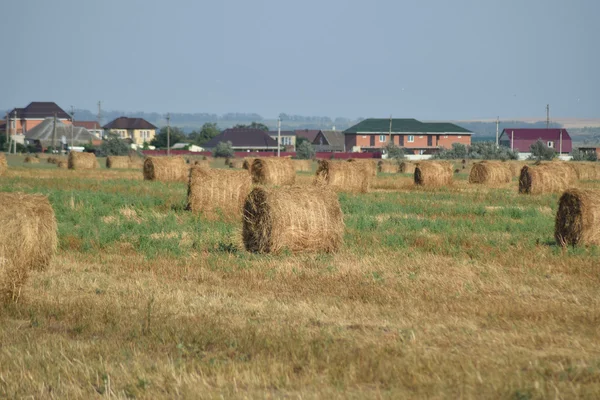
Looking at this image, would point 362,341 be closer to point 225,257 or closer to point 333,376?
point 333,376

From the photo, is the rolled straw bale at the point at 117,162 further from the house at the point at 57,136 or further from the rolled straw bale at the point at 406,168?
the house at the point at 57,136

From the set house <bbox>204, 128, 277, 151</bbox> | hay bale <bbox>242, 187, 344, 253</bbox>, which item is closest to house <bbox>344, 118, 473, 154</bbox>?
house <bbox>204, 128, 277, 151</bbox>

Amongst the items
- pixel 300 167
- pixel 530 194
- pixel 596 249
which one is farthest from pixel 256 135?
pixel 596 249

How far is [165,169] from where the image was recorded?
38.1m

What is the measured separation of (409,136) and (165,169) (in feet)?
309

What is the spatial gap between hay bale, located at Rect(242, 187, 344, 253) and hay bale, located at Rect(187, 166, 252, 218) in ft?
19.3

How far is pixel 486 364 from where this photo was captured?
8688 millimetres

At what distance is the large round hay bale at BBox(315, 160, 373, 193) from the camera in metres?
32.5

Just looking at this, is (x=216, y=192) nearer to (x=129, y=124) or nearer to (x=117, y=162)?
(x=117, y=162)

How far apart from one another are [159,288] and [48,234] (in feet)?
5.62

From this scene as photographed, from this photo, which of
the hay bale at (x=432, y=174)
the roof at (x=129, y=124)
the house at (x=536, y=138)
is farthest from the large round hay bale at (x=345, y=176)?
the roof at (x=129, y=124)

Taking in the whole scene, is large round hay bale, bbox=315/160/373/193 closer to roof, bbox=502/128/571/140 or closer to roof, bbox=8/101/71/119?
roof, bbox=502/128/571/140

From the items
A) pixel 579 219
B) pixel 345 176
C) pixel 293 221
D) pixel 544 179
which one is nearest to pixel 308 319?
pixel 293 221

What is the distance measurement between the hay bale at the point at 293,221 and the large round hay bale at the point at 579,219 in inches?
176
